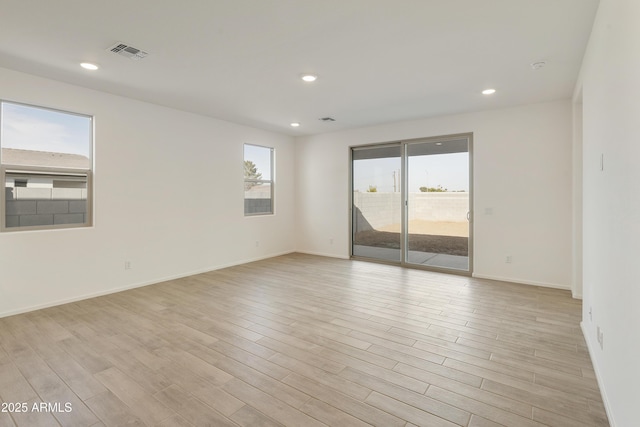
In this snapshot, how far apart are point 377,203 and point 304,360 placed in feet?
13.9

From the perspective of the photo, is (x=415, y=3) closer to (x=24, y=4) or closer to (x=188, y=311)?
(x=24, y=4)

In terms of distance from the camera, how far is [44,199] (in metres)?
3.75

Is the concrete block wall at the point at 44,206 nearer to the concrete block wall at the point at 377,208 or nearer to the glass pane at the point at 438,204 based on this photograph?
the concrete block wall at the point at 377,208

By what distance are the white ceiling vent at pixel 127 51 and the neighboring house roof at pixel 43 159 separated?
1.72 meters

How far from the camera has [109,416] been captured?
185 centimetres

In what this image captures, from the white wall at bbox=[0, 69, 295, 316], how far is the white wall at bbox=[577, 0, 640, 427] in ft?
16.5

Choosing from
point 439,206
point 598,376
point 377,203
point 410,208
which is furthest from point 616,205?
point 377,203

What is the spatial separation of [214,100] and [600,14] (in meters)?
4.12

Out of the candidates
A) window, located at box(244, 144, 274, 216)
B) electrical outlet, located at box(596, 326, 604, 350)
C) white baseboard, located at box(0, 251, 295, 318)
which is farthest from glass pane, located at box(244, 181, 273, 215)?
electrical outlet, located at box(596, 326, 604, 350)

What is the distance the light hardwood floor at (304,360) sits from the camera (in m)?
1.88

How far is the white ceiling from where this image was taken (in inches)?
90.7

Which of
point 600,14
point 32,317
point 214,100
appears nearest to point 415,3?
point 600,14

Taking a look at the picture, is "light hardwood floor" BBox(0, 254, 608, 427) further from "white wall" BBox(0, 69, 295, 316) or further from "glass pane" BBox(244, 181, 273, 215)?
"glass pane" BBox(244, 181, 273, 215)

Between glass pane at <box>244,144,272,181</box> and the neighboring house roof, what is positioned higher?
glass pane at <box>244,144,272,181</box>
